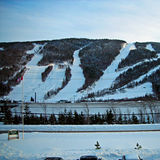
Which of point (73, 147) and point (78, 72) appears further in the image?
point (78, 72)

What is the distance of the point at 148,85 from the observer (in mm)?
84062

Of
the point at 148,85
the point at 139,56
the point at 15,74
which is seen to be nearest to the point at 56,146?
the point at 148,85

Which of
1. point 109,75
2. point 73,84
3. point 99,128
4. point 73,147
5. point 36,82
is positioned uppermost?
point 109,75

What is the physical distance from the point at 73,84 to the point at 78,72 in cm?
1884

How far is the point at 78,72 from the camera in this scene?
407 ft

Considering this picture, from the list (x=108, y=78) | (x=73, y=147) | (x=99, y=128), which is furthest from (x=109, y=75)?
(x=73, y=147)

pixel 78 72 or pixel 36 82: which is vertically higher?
pixel 78 72

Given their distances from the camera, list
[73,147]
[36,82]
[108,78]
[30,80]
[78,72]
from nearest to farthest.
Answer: [73,147] → [36,82] → [30,80] → [108,78] → [78,72]

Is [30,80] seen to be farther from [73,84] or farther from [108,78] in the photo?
[108,78]

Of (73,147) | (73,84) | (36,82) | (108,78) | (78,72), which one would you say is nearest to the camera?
(73,147)

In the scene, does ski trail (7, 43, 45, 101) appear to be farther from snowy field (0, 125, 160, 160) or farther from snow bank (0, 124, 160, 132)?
snowy field (0, 125, 160, 160)

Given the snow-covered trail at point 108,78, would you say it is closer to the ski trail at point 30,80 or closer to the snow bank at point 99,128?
the ski trail at point 30,80

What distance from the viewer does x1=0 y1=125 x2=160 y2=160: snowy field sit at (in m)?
11.9

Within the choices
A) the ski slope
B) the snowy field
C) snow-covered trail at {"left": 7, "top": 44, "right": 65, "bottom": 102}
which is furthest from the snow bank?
snow-covered trail at {"left": 7, "top": 44, "right": 65, "bottom": 102}
